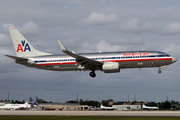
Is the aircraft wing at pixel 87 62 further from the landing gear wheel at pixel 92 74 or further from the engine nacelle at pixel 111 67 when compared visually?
the landing gear wheel at pixel 92 74

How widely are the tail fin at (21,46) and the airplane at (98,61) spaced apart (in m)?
1.47

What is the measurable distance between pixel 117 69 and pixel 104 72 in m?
3.70

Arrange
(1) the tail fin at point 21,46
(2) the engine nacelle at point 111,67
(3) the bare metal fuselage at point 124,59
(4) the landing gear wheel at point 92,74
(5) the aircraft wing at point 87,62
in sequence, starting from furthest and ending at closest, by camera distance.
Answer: (1) the tail fin at point 21,46, (4) the landing gear wheel at point 92,74, (3) the bare metal fuselage at point 124,59, (2) the engine nacelle at point 111,67, (5) the aircraft wing at point 87,62

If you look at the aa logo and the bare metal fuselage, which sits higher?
the aa logo

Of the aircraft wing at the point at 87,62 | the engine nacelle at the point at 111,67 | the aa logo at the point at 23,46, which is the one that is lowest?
the engine nacelle at the point at 111,67

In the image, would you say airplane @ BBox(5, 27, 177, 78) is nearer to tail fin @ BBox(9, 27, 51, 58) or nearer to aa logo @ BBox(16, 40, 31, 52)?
tail fin @ BBox(9, 27, 51, 58)

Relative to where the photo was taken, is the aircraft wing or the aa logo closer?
the aircraft wing

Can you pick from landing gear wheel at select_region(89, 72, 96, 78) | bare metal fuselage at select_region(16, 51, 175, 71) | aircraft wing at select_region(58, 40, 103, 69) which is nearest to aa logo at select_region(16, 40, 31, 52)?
bare metal fuselage at select_region(16, 51, 175, 71)

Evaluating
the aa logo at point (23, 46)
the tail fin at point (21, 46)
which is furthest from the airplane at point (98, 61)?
the aa logo at point (23, 46)

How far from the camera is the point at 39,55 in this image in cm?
6147

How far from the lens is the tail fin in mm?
62375

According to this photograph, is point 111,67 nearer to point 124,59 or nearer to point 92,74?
point 124,59

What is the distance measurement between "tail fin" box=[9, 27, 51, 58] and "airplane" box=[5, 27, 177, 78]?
4.81 feet

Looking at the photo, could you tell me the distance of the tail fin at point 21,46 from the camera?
6238cm
